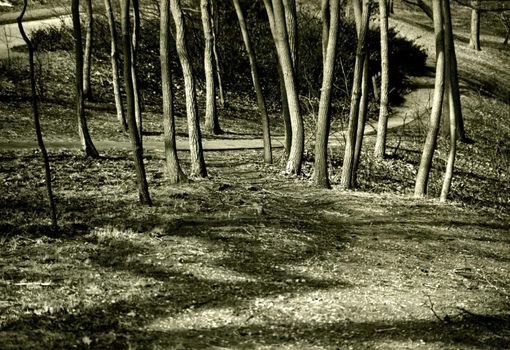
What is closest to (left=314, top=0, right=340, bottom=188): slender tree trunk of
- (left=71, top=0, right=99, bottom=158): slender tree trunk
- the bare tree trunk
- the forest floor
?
the forest floor

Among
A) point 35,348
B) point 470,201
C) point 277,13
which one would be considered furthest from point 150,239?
point 470,201

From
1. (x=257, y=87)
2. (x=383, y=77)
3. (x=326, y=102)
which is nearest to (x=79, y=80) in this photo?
(x=257, y=87)

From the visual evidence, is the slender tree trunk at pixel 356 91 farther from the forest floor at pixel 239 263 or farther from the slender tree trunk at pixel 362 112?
the forest floor at pixel 239 263

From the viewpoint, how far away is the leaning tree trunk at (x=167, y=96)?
12.0m

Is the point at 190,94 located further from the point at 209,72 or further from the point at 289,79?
the point at 209,72

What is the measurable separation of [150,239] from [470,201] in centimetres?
990

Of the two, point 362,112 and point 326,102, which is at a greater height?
point 326,102

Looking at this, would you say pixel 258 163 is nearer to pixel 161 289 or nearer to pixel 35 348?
pixel 161 289

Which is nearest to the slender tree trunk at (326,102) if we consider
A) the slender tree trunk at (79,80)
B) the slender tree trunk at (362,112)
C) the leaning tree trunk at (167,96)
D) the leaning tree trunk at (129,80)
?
the slender tree trunk at (362,112)

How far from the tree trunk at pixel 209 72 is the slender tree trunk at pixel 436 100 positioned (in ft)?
22.9

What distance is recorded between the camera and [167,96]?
12414 millimetres

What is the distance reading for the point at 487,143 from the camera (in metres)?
24.4

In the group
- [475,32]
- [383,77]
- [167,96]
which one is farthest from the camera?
[475,32]

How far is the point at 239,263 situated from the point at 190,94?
5.18 meters
